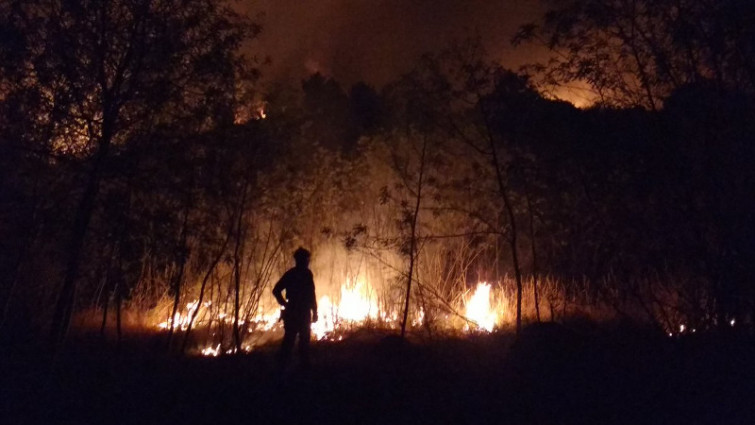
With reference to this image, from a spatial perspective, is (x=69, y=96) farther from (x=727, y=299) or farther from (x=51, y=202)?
(x=727, y=299)

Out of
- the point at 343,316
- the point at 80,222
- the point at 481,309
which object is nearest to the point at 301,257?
the point at 80,222

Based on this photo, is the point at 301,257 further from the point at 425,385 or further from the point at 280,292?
the point at 425,385

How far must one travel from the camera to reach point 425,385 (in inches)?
362

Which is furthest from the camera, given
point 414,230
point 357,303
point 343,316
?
point 357,303

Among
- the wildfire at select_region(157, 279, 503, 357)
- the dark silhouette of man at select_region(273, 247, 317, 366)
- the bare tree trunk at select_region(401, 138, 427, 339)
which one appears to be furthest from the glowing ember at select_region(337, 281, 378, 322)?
the dark silhouette of man at select_region(273, 247, 317, 366)

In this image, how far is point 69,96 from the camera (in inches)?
376

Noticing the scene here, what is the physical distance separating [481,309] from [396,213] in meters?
2.71

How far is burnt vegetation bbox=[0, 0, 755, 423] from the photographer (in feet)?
29.3

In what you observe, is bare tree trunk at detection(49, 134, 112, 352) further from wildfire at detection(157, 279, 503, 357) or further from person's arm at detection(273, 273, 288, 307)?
person's arm at detection(273, 273, 288, 307)

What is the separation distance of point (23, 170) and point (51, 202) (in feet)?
1.98

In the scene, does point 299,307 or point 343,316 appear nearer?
point 299,307

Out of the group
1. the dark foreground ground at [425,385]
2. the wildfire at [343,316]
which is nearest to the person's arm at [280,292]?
the dark foreground ground at [425,385]

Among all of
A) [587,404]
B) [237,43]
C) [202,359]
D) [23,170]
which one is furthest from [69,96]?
[587,404]

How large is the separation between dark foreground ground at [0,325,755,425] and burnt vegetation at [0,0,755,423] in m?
0.05
